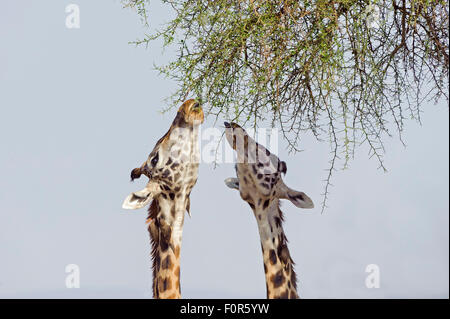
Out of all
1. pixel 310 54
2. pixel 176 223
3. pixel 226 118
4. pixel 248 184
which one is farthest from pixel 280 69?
pixel 176 223

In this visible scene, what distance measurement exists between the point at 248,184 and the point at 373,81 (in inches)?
40.9

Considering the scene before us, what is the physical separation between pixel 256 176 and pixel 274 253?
15.0 inches

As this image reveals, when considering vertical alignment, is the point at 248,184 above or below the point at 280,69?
below

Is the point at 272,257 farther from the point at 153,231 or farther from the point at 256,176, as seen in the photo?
the point at 153,231

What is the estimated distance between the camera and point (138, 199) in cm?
311

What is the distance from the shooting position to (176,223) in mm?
3211

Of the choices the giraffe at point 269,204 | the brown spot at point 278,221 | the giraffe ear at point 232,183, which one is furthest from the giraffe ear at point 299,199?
the giraffe ear at point 232,183

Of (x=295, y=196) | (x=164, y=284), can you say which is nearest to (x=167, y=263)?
(x=164, y=284)

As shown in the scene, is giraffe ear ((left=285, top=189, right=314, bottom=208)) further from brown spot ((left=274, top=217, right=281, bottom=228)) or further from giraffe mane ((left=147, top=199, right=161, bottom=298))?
giraffe mane ((left=147, top=199, right=161, bottom=298))

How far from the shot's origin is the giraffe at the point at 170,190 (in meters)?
3.18

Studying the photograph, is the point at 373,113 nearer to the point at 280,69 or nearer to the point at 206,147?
the point at 280,69

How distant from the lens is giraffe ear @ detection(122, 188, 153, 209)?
3.06 metres
